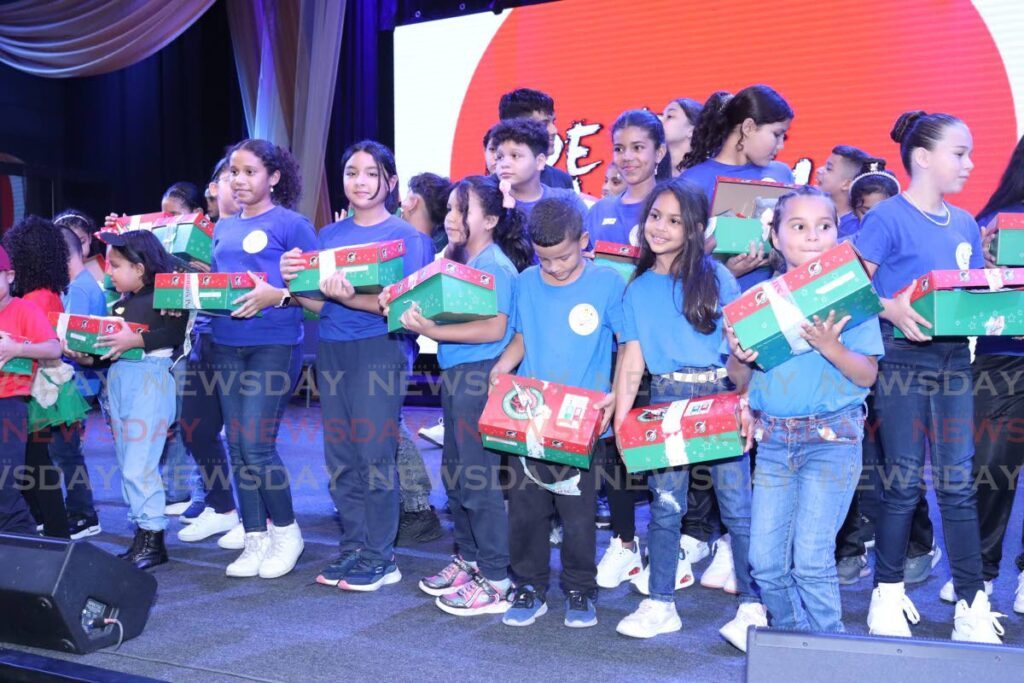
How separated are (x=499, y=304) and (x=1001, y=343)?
63.5 inches

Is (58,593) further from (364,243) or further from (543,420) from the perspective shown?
(364,243)

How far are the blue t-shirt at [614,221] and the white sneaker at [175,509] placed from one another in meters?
2.37

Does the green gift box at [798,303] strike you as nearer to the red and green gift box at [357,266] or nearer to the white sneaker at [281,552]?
the red and green gift box at [357,266]

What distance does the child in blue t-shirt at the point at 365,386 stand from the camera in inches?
136

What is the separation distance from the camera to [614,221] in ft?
12.5

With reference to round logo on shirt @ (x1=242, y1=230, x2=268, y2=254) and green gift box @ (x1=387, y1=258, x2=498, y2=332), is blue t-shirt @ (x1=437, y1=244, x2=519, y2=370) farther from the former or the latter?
round logo on shirt @ (x1=242, y1=230, x2=268, y2=254)

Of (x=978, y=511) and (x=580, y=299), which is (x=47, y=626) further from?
(x=978, y=511)

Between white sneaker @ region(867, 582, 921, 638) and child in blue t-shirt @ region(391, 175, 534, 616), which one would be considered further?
child in blue t-shirt @ region(391, 175, 534, 616)

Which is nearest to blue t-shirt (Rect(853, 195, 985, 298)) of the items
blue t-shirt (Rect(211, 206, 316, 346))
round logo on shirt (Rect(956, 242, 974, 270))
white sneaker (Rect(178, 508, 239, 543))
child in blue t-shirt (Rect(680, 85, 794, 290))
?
round logo on shirt (Rect(956, 242, 974, 270))

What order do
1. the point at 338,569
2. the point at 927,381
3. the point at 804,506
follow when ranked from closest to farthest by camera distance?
the point at 804,506 < the point at 927,381 < the point at 338,569

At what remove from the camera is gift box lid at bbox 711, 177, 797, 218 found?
3215mm

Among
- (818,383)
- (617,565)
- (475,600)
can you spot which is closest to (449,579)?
Answer: (475,600)

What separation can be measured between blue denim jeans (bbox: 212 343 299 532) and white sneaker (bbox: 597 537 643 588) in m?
1.20

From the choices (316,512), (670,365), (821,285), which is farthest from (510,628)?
(316,512)
